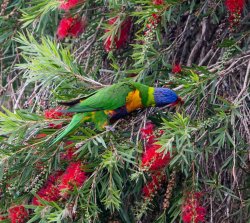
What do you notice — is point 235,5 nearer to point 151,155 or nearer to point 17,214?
point 151,155

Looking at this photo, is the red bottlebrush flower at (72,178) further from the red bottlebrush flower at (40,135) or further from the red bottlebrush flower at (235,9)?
the red bottlebrush flower at (235,9)

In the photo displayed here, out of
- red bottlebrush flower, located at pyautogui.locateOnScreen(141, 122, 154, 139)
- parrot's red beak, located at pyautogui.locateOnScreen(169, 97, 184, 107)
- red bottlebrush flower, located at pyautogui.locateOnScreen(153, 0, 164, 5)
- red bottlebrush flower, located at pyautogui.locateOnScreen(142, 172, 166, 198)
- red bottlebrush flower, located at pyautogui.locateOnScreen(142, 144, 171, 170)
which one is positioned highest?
red bottlebrush flower, located at pyautogui.locateOnScreen(153, 0, 164, 5)

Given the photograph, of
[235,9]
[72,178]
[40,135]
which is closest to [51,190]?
[72,178]

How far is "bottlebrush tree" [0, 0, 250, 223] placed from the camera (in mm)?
2494

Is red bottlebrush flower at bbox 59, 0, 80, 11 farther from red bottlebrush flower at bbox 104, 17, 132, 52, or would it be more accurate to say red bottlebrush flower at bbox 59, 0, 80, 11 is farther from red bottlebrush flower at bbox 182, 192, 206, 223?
red bottlebrush flower at bbox 182, 192, 206, 223

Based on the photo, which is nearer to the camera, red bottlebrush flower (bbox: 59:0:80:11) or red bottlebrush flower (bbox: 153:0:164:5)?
red bottlebrush flower (bbox: 153:0:164:5)

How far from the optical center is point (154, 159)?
243 cm

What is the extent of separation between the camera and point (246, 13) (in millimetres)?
3078

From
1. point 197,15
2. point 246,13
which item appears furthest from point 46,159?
point 246,13

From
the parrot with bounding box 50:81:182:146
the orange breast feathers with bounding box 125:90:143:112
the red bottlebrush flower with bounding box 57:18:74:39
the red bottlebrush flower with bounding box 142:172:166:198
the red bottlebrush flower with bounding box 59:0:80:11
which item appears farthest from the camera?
the red bottlebrush flower with bounding box 57:18:74:39

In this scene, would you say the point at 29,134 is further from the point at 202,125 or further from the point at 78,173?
the point at 202,125

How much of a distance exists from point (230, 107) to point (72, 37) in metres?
1.15

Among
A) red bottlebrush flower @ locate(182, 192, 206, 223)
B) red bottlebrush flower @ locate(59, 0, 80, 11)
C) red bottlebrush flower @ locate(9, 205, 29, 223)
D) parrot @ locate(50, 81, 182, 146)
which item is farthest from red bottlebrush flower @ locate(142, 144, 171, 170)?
red bottlebrush flower @ locate(59, 0, 80, 11)

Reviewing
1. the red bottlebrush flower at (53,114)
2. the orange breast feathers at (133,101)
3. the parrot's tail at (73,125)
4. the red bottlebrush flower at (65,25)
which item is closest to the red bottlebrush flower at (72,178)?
the parrot's tail at (73,125)
